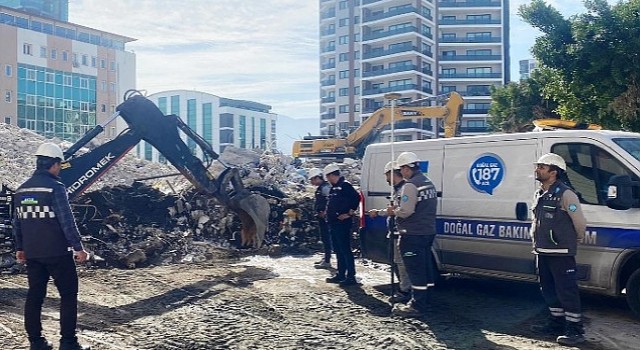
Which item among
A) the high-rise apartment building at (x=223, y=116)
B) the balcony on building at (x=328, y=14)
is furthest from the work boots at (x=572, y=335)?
the high-rise apartment building at (x=223, y=116)

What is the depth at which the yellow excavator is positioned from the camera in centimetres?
2355

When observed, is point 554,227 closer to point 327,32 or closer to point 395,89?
point 395,89

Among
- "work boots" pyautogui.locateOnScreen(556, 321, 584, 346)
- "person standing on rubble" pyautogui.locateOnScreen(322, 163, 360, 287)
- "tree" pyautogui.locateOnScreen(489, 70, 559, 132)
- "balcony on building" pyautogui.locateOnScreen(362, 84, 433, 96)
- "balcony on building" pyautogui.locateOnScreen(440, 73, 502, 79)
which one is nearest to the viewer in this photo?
"work boots" pyautogui.locateOnScreen(556, 321, 584, 346)

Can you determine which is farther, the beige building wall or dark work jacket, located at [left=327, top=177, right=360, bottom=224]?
the beige building wall

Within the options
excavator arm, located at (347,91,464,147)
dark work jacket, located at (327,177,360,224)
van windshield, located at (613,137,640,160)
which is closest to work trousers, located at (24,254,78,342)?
dark work jacket, located at (327,177,360,224)

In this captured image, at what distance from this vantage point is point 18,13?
212 ft

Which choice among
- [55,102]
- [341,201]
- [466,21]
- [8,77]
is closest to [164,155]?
[341,201]

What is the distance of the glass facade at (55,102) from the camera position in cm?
6309

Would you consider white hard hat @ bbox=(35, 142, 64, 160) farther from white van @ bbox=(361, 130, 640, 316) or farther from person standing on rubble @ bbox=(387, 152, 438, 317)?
white van @ bbox=(361, 130, 640, 316)

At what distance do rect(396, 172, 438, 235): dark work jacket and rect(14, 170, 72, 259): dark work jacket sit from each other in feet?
12.4

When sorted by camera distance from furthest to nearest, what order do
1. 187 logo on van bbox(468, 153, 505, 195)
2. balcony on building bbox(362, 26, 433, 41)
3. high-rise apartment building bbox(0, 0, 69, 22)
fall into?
high-rise apartment building bbox(0, 0, 69, 22), balcony on building bbox(362, 26, 433, 41), 187 logo on van bbox(468, 153, 505, 195)

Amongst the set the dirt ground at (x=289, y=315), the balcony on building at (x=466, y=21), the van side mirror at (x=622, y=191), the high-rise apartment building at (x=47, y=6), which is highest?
the high-rise apartment building at (x=47, y=6)

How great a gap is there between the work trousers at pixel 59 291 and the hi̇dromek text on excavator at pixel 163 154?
15.4ft

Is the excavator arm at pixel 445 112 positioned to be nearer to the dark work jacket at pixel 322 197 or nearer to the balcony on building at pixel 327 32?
the dark work jacket at pixel 322 197
